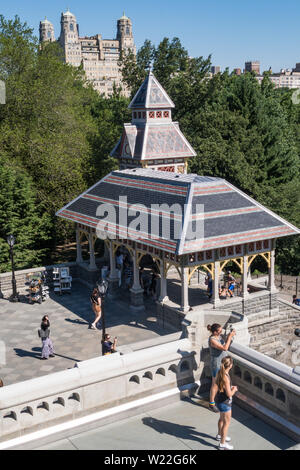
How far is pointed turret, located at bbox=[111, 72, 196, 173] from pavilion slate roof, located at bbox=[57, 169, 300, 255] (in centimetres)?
816

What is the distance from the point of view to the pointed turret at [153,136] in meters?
31.7

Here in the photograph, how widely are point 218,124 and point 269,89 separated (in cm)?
2240

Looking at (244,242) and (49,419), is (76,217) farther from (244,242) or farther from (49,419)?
(49,419)

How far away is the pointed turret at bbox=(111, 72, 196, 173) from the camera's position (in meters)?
31.7

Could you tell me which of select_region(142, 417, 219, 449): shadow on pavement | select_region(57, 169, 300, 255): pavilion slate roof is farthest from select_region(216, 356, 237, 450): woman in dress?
select_region(57, 169, 300, 255): pavilion slate roof

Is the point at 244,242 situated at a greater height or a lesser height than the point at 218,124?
lesser

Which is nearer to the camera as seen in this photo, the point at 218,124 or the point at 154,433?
the point at 154,433

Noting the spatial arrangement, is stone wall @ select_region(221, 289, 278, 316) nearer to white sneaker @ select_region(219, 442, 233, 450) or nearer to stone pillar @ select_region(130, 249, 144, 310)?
stone pillar @ select_region(130, 249, 144, 310)

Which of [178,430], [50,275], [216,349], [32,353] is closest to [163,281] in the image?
[32,353]

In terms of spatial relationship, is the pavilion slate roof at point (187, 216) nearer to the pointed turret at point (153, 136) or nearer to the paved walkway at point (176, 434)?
the paved walkway at point (176, 434)

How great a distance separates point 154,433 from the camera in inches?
450

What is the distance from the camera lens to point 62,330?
19547mm
